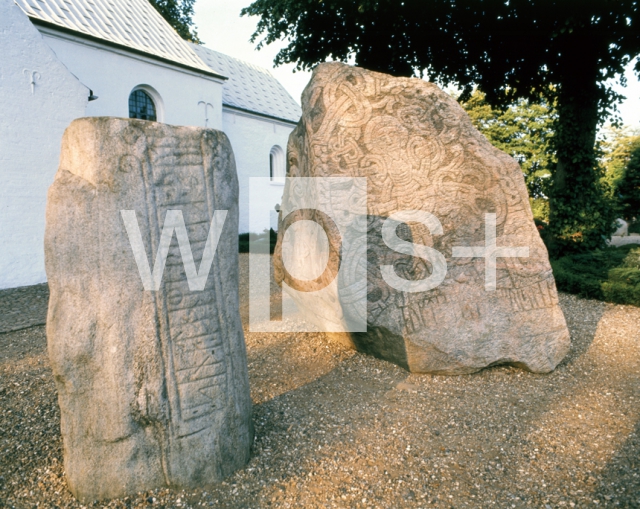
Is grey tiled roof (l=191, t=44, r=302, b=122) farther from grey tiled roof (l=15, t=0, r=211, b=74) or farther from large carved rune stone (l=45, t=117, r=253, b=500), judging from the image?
large carved rune stone (l=45, t=117, r=253, b=500)

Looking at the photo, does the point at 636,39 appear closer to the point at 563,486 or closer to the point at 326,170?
the point at 326,170

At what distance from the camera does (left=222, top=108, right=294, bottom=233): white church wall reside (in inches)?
702

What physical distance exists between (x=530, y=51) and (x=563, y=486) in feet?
31.6

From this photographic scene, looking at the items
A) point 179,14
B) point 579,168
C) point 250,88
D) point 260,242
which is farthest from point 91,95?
point 179,14

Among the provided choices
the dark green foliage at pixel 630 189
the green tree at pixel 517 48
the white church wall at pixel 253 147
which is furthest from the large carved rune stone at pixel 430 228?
the dark green foliage at pixel 630 189

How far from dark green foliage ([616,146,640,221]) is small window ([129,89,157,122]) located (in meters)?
15.5

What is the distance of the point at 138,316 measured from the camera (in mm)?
2408

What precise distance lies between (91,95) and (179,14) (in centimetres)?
1518

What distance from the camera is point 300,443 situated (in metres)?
3.13

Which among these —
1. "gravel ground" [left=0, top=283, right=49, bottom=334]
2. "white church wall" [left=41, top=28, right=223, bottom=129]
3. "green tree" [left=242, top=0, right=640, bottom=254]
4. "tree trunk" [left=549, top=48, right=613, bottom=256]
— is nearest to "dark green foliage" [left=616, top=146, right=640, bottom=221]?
"green tree" [left=242, top=0, right=640, bottom=254]

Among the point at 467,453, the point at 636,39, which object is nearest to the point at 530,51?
the point at 636,39

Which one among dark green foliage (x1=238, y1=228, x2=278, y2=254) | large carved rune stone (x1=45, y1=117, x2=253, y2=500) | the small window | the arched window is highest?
the small window

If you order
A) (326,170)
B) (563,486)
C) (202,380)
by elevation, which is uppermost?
(326,170)

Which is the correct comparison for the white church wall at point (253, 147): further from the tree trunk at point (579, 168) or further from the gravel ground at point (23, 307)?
the tree trunk at point (579, 168)
